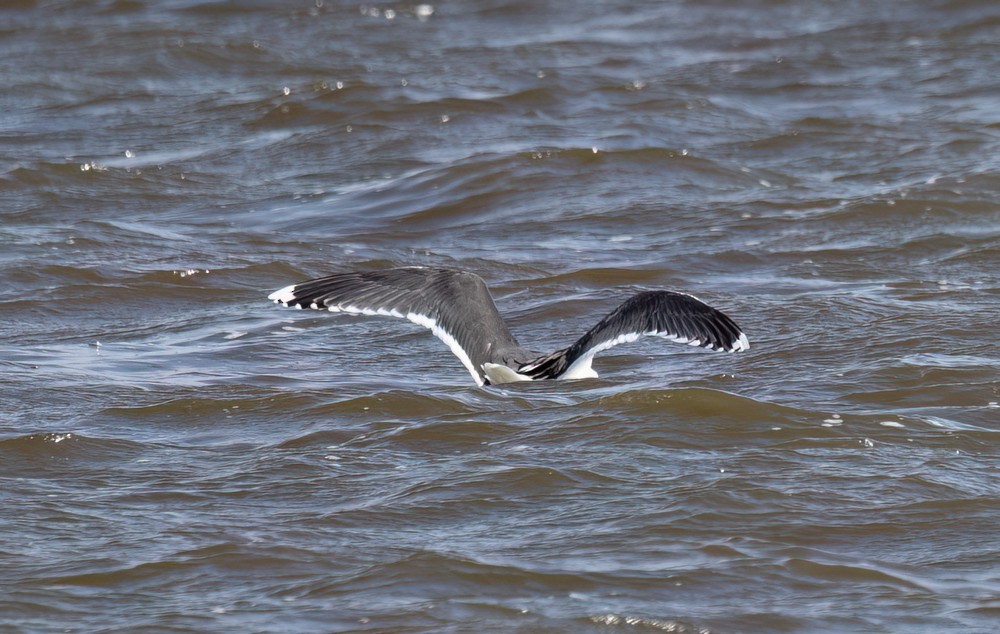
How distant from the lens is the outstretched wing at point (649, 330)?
20.7 ft

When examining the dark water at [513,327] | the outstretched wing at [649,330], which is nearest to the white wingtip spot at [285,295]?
the dark water at [513,327]

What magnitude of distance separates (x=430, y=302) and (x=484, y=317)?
248mm

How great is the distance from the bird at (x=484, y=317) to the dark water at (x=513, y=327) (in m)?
0.20

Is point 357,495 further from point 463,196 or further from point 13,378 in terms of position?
point 463,196

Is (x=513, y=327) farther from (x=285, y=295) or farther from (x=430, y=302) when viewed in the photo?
(x=285, y=295)

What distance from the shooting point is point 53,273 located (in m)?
8.83

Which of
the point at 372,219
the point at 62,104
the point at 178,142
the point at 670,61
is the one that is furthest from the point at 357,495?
the point at 670,61

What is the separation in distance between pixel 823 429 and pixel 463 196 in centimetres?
466

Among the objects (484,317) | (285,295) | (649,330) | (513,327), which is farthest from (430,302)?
(513,327)

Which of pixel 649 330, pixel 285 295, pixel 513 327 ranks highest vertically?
pixel 285 295

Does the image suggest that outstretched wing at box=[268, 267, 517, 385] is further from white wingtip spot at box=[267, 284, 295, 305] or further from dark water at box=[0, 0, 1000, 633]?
dark water at box=[0, 0, 1000, 633]

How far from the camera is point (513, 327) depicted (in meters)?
8.08

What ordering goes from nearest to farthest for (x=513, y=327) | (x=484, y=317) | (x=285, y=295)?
(x=484, y=317) → (x=285, y=295) → (x=513, y=327)

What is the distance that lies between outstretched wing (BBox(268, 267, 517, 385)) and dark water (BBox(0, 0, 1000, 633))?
26cm
